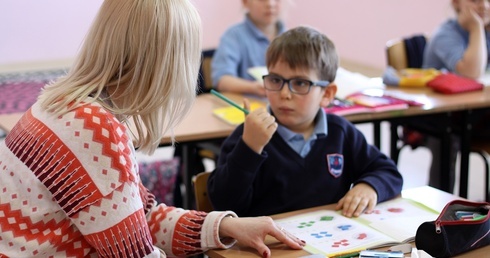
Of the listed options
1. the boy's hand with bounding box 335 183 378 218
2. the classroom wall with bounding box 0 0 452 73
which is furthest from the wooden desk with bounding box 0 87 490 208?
the classroom wall with bounding box 0 0 452 73

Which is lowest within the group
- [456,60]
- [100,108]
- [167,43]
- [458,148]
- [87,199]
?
[458,148]

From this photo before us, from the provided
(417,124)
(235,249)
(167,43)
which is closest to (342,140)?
(235,249)

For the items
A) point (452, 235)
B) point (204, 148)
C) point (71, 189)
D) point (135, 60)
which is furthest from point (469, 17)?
point (71, 189)

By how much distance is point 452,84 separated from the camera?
3.07 meters

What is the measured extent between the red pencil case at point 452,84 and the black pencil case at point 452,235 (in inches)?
60.6

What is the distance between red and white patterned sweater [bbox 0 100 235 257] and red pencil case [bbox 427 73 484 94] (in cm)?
193

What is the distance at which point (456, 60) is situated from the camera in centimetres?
341

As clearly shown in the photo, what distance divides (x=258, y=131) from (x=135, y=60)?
0.49m

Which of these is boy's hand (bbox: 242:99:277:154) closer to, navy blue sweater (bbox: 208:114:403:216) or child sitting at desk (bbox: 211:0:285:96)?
navy blue sweater (bbox: 208:114:403:216)

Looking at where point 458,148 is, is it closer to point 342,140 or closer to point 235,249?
point 342,140

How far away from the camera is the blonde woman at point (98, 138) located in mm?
1367

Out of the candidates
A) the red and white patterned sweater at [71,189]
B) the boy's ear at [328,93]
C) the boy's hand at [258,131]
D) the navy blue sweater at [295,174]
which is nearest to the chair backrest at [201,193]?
the navy blue sweater at [295,174]

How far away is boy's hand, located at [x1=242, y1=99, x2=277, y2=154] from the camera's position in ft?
5.98

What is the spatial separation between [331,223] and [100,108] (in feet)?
2.01
